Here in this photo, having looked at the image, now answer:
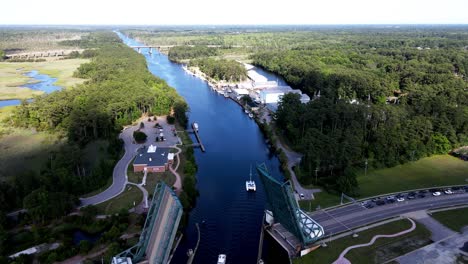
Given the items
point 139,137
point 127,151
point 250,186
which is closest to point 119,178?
point 127,151

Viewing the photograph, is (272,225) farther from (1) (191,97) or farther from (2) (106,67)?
(2) (106,67)

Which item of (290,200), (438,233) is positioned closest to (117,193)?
(290,200)

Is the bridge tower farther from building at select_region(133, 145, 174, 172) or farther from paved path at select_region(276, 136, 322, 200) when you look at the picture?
building at select_region(133, 145, 174, 172)

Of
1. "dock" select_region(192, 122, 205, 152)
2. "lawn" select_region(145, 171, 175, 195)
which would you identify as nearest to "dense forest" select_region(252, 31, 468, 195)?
"dock" select_region(192, 122, 205, 152)

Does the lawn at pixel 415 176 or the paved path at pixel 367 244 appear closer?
the paved path at pixel 367 244

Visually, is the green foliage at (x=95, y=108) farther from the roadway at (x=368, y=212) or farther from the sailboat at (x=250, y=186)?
the roadway at (x=368, y=212)

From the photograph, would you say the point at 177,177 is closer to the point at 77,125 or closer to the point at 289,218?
the point at 289,218

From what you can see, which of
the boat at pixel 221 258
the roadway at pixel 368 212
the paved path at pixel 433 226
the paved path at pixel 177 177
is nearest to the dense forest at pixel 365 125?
the roadway at pixel 368 212
